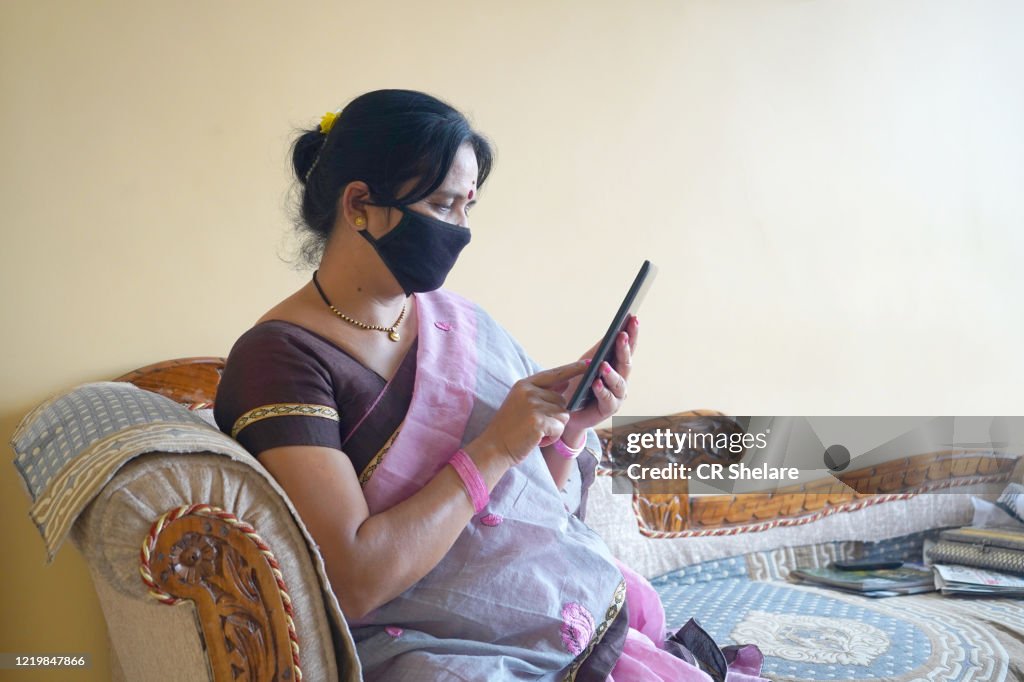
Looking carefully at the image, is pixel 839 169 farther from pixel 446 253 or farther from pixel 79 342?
pixel 79 342

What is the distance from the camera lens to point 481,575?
3.92 feet

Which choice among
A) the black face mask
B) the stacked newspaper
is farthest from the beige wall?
the black face mask

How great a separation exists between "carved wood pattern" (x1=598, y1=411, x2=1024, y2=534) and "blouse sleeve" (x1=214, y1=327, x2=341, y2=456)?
1469 millimetres

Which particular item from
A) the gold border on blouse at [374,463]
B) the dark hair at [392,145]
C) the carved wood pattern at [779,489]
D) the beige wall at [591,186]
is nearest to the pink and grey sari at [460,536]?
the gold border on blouse at [374,463]

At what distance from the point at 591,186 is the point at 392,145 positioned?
153cm

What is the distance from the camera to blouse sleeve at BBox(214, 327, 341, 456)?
1.12 metres

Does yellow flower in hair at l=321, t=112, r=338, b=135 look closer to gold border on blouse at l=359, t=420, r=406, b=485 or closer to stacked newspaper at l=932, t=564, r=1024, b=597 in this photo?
gold border on blouse at l=359, t=420, r=406, b=485

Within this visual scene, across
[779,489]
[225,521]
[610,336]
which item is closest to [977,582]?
[779,489]

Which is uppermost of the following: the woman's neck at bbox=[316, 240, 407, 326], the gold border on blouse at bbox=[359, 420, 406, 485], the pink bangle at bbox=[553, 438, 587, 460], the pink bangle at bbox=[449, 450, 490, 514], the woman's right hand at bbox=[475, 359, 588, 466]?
the woman's neck at bbox=[316, 240, 407, 326]

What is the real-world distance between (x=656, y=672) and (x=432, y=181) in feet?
2.56

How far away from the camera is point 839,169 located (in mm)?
3145

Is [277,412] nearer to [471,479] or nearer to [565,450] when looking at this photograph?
[471,479]

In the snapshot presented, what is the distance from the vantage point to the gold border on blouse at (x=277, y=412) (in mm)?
1125

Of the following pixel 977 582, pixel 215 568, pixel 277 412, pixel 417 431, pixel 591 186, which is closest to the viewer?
pixel 215 568
